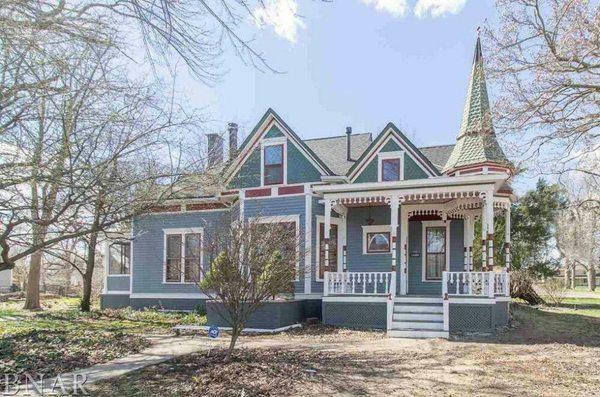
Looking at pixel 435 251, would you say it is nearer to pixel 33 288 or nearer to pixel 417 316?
pixel 417 316

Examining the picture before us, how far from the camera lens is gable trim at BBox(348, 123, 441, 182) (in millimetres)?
16438

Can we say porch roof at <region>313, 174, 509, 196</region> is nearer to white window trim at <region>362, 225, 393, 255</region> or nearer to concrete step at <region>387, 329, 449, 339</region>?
white window trim at <region>362, 225, 393, 255</region>

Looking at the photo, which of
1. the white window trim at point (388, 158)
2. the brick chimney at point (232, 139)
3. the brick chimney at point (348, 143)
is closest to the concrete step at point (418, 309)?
the white window trim at point (388, 158)

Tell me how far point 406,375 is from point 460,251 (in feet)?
32.0

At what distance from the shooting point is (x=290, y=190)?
17.3 m

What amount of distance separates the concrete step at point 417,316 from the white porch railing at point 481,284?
61 centimetres

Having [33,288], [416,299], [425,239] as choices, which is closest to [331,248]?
[425,239]

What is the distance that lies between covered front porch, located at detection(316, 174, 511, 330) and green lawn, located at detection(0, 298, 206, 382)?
4688mm

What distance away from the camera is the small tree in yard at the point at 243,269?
8703 millimetres

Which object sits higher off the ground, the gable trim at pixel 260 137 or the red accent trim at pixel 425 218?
the gable trim at pixel 260 137

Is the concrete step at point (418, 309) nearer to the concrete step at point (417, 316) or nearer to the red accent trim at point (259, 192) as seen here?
the concrete step at point (417, 316)

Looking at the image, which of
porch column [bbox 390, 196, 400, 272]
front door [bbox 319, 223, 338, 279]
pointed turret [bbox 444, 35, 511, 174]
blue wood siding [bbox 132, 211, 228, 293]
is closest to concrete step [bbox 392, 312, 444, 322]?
porch column [bbox 390, 196, 400, 272]

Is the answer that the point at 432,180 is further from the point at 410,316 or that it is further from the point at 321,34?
the point at 321,34

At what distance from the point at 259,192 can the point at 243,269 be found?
29.8 ft
